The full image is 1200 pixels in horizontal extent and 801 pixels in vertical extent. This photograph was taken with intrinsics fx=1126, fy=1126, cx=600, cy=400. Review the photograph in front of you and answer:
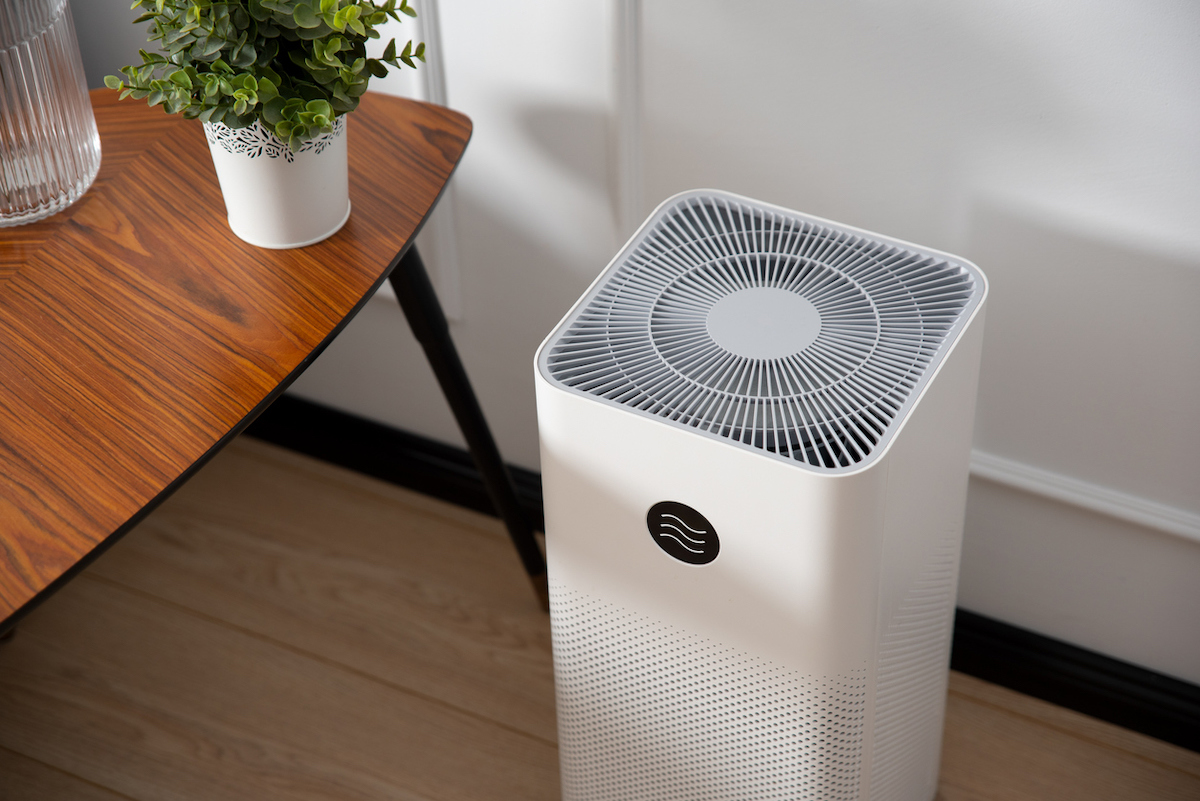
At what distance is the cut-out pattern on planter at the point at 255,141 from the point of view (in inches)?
32.2

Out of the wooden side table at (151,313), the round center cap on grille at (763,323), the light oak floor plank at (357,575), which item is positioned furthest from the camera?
the light oak floor plank at (357,575)

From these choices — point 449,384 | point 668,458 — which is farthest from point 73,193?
point 668,458

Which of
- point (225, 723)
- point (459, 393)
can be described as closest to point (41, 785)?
point (225, 723)

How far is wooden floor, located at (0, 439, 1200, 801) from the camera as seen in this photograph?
1.22m

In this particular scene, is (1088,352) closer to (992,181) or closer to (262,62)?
(992,181)

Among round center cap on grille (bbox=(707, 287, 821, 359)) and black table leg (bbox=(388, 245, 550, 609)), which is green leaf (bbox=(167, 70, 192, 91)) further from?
round center cap on grille (bbox=(707, 287, 821, 359))

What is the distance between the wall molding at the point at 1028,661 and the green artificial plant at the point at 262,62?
71 centimetres

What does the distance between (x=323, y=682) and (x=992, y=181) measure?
908 mm

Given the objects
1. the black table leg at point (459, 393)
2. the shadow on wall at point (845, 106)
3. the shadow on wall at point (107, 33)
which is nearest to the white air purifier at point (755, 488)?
the shadow on wall at point (845, 106)

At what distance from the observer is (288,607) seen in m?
1.40

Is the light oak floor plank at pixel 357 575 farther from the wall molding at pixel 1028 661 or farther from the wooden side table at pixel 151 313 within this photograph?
the wooden side table at pixel 151 313

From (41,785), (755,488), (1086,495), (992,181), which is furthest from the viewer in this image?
(41,785)

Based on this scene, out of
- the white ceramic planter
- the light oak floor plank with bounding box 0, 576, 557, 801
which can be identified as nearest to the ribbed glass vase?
the white ceramic planter

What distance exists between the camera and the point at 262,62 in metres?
0.79
